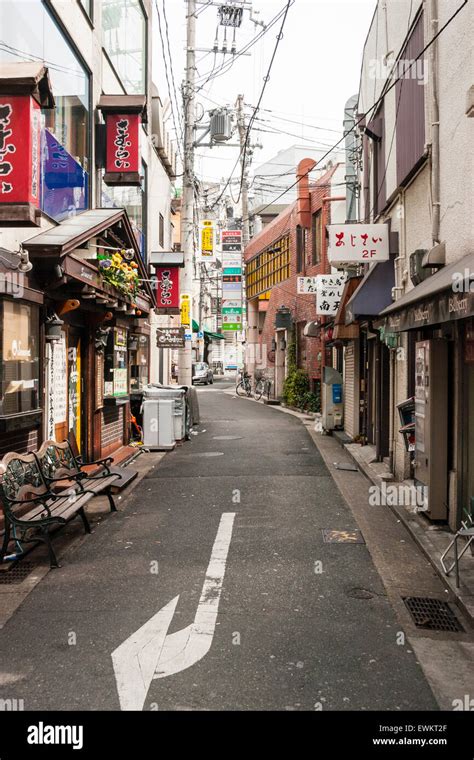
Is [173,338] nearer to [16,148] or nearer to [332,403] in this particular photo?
[332,403]

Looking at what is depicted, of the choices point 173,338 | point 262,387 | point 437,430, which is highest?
point 173,338

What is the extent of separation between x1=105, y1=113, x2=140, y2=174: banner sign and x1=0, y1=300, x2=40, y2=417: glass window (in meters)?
5.23

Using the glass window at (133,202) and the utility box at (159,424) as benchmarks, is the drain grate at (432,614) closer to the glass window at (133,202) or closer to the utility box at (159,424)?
the utility box at (159,424)

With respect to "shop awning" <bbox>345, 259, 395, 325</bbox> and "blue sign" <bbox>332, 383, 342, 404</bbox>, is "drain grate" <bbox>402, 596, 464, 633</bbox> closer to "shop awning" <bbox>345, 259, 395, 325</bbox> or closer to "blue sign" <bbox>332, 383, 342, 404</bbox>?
"shop awning" <bbox>345, 259, 395, 325</bbox>

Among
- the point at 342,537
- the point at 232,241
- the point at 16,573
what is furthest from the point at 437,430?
the point at 232,241

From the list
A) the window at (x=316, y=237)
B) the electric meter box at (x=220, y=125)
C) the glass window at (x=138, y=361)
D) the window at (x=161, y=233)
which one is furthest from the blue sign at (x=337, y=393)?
the electric meter box at (x=220, y=125)

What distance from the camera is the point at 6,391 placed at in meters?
7.92

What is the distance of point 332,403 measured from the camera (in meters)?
18.6

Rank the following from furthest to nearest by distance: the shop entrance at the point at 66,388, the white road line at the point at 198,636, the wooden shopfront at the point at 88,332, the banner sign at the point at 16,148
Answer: the shop entrance at the point at 66,388
the wooden shopfront at the point at 88,332
the banner sign at the point at 16,148
the white road line at the point at 198,636

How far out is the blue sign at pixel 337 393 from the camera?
1850 cm

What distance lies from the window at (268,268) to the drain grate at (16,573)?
77.9 feet

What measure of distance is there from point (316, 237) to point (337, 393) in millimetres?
8340

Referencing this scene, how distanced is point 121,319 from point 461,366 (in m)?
8.76

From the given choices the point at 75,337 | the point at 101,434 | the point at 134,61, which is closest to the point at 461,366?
the point at 75,337
